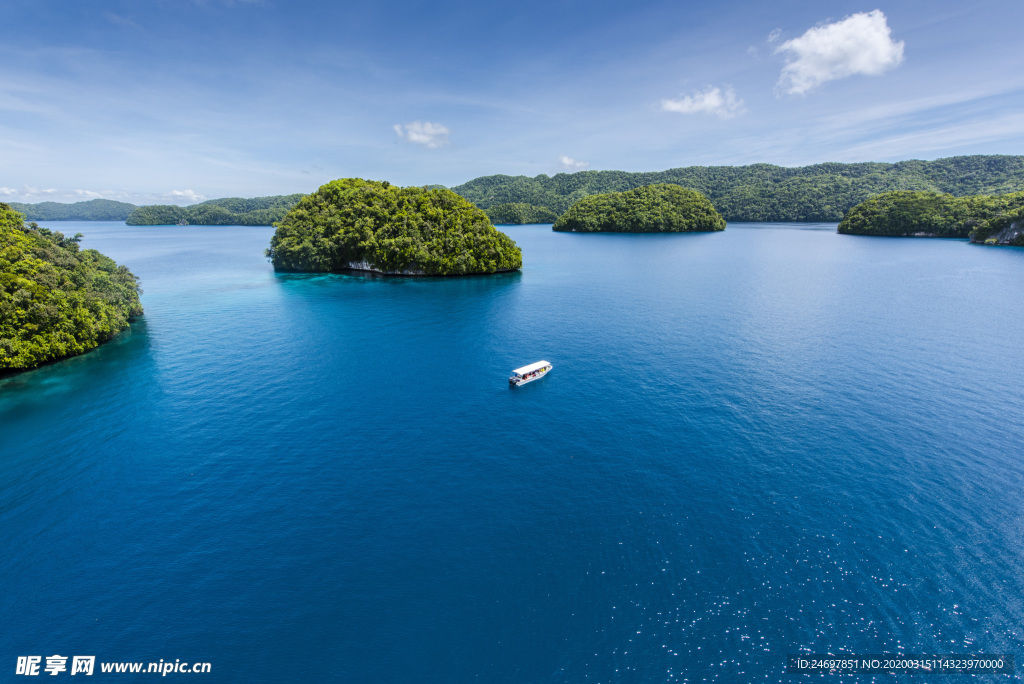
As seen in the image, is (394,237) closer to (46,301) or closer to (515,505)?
(46,301)

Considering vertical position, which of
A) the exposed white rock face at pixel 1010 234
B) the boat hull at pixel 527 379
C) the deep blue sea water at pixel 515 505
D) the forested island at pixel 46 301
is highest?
the exposed white rock face at pixel 1010 234

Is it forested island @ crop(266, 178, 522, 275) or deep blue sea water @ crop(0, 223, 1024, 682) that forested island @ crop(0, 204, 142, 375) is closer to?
deep blue sea water @ crop(0, 223, 1024, 682)

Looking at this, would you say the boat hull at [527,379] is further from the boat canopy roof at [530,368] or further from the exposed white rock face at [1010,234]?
the exposed white rock face at [1010,234]

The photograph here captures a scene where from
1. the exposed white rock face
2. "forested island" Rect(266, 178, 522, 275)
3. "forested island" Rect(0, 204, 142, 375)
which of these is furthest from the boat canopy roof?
the exposed white rock face

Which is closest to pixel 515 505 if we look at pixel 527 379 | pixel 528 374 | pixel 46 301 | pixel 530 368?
pixel 527 379

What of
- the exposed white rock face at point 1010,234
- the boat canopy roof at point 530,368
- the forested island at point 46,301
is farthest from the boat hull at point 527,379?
the exposed white rock face at point 1010,234

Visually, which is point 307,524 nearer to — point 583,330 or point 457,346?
point 457,346
